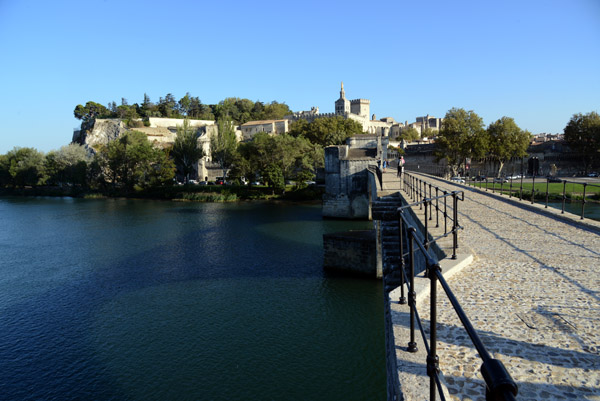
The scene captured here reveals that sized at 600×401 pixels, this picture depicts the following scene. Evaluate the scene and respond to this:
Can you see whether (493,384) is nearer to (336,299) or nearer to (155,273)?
(336,299)

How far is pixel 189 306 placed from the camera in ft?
46.2

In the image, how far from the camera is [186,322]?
1273 centimetres

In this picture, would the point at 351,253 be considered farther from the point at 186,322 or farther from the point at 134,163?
the point at 134,163

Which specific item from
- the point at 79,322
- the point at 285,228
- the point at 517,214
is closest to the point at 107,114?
the point at 285,228

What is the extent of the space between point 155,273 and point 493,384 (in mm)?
18668

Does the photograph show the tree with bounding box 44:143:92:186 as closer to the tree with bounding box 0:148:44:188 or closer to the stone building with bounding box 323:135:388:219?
the tree with bounding box 0:148:44:188

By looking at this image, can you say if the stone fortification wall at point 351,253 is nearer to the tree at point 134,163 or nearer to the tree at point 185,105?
the tree at point 134,163

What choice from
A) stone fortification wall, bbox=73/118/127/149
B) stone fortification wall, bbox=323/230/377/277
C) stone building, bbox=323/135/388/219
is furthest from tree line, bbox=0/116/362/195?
stone fortification wall, bbox=323/230/377/277

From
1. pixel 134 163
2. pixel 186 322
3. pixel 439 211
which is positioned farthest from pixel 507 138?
pixel 134 163

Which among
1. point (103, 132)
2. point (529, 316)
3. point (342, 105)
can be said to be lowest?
point (529, 316)

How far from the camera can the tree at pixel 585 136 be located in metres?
50.4

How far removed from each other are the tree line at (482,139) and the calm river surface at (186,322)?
28.5m

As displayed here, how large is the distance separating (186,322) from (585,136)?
59008 millimetres

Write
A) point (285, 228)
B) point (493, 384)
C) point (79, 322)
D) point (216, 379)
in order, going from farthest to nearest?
1. point (285, 228)
2. point (79, 322)
3. point (216, 379)
4. point (493, 384)
